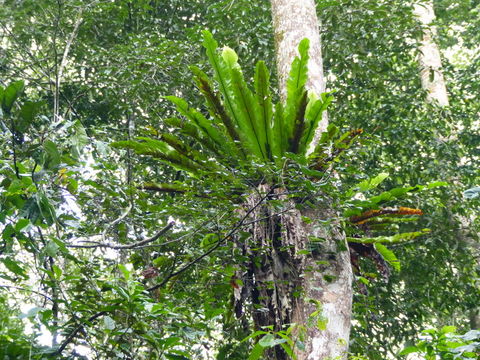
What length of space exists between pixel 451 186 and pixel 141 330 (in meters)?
3.74

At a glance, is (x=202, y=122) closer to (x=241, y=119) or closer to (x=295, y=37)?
(x=241, y=119)

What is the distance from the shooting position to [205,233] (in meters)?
2.70

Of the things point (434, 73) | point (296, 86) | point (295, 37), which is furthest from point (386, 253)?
point (434, 73)

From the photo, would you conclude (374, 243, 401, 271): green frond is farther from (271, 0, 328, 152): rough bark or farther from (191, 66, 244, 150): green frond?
(191, 66, 244, 150): green frond

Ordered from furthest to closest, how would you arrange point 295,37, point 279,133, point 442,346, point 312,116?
1. point 295,37
2. point 279,133
3. point 312,116
4. point 442,346

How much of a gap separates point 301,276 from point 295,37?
5.35ft

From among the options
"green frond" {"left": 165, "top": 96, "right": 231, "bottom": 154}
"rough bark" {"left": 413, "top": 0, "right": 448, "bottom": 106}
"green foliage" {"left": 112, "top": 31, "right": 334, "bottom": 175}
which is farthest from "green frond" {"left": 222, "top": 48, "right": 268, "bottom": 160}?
"rough bark" {"left": 413, "top": 0, "right": 448, "bottom": 106}

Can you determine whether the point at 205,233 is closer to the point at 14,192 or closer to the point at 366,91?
the point at 14,192

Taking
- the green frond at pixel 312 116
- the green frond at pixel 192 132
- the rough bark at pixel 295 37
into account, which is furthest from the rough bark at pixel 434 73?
the green frond at pixel 192 132

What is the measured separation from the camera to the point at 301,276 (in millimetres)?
2137

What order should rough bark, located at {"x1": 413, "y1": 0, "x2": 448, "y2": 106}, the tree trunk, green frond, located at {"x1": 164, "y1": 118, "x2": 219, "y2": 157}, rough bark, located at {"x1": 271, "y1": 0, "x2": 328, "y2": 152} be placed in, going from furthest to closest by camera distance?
rough bark, located at {"x1": 413, "y1": 0, "x2": 448, "y2": 106}
rough bark, located at {"x1": 271, "y1": 0, "x2": 328, "y2": 152}
green frond, located at {"x1": 164, "y1": 118, "x2": 219, "y2": 157}
the tree trunk

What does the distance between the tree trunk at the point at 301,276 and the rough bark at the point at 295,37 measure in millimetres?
696

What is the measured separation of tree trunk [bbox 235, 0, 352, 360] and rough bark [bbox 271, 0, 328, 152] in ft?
2.28

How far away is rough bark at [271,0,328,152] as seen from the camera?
2.81 m
